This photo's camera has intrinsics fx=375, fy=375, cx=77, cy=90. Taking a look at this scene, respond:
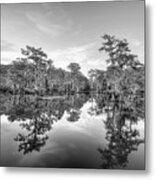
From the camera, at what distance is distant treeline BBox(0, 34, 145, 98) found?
7.06ft

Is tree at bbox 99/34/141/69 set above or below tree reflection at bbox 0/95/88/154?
above

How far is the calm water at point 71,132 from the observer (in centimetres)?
213

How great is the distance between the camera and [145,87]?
2141 millimetres

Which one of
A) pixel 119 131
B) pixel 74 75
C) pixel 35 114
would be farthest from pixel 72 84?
pixel 119 131

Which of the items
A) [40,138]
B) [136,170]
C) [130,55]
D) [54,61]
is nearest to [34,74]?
[54,61]

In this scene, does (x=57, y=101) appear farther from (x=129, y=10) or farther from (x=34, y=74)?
(x=129, y=10)

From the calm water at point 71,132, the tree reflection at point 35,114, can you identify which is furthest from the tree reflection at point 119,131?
the tree reflection at point 35,114

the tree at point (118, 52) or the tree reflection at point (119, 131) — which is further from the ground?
the tree at point (118, 52)

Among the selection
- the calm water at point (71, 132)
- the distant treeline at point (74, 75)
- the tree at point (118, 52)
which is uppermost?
the tree at point (118, 52)

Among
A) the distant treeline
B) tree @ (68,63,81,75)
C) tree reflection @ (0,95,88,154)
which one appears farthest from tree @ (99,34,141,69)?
tree reflection @ (0,95,88,154)

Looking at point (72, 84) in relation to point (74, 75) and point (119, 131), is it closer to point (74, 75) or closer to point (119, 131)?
point (74, 75)

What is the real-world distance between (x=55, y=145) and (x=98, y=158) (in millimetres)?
258

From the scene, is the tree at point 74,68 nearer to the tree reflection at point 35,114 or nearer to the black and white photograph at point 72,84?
the black and white photograph at point 72,84

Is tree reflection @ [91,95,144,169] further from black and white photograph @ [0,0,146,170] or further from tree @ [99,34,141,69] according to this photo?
tree @ [99,34,141,69]
